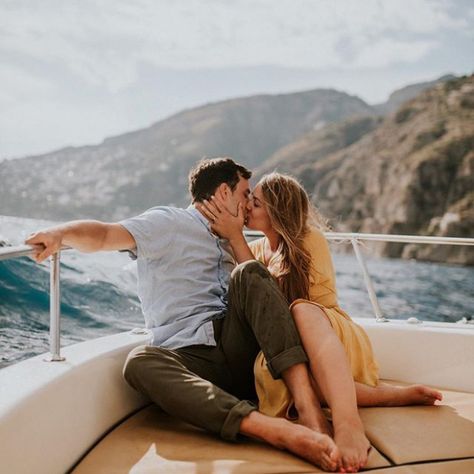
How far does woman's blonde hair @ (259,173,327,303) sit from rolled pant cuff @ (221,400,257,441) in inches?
19.5

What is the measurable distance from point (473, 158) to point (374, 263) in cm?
1300

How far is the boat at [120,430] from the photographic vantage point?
1.26 meters

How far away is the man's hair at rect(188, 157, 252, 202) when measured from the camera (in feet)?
6.52

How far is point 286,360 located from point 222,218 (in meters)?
0.59

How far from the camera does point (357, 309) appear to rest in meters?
24.7

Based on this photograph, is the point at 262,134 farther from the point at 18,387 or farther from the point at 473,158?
the point at 18,387

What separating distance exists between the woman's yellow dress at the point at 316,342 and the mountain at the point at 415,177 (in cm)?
4563

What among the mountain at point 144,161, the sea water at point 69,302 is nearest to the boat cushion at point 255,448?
the sea water at point 69,302

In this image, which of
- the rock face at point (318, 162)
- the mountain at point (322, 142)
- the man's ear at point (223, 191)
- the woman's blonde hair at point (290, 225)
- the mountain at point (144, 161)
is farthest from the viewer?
the mountain at point (144, 161)

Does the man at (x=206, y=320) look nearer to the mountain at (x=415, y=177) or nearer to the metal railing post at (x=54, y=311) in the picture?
the metal railing post at (x=54, y=311)

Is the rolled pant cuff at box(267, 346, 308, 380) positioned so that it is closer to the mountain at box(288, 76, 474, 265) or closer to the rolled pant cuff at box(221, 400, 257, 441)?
the rolled pant cuff at box(221, 400, 257, 441)

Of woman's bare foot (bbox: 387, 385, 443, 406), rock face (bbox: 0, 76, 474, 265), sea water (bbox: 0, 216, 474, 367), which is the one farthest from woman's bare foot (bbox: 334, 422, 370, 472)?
rock face (bbox: 0, 76, 474, 265)

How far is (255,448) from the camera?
146 cm

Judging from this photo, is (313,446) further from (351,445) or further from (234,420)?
(234,420)
